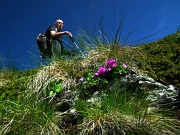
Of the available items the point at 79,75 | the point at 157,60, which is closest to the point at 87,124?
the point at 79,75

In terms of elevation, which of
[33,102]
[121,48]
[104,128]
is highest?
[121,48]

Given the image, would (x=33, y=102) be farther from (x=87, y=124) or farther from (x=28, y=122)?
(x=87, y=124)

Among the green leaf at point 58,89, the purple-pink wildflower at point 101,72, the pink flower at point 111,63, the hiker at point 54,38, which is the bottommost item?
the green leaf at point 58,89

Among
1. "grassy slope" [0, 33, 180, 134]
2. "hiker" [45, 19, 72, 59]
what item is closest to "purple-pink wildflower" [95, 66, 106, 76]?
"grassy slope" [0, 33, 180, 134]

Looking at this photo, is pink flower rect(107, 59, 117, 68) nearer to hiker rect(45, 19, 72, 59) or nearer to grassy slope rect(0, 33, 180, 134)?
grassy slope rect(0, 33, 180, 134)

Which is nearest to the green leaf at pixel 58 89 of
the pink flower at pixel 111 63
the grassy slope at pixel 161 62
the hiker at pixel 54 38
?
the pink flower at pixel 111 63

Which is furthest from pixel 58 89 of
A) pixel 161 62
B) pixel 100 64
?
pixel 161 62

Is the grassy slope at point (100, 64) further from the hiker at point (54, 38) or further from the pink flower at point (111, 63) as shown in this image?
the hiker at point (54, 38)

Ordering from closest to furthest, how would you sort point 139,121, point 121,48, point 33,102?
1. point 139,121
2. point 33,102
3. point 121,48

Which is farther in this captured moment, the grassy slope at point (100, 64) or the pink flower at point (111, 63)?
the pink flower at point (111, 63)

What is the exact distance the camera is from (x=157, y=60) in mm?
4211

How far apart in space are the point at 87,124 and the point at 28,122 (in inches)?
26.7

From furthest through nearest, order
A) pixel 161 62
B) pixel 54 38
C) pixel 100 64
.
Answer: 1. pixel 54 38
2. pixel 100 64
3. pixel 161 62

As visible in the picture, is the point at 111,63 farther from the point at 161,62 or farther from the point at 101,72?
the point at 161,62
